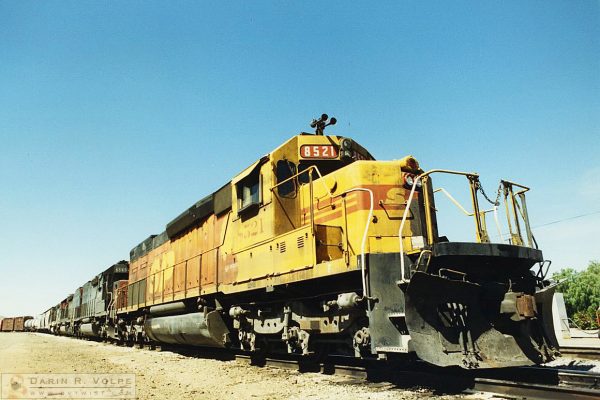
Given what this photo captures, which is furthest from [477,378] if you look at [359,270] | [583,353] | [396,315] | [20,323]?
[20,323]

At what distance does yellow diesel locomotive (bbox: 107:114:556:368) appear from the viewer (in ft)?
17.9

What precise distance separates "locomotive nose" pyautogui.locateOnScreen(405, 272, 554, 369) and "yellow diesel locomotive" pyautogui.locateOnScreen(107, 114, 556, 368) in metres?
0.01

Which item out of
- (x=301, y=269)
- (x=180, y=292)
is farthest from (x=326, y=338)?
(x=180, y=292)

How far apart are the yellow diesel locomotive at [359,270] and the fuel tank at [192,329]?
4 centimetres

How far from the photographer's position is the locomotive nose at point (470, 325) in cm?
520

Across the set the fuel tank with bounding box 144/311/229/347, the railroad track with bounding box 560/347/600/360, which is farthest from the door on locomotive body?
the railroad track with bounding box 560/347/600/360

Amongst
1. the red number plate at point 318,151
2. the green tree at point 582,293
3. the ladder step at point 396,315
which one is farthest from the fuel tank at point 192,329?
the green tree at point 582,293

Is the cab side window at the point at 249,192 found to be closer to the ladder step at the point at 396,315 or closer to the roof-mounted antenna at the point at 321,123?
the roof-mounted antenna at the point at 321,123

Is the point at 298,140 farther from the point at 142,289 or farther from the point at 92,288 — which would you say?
the point at 92,288

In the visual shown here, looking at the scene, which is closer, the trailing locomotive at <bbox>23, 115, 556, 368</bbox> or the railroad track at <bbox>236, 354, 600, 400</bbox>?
the railroad track at <bbox>236, 354, 600, 400</bbox>

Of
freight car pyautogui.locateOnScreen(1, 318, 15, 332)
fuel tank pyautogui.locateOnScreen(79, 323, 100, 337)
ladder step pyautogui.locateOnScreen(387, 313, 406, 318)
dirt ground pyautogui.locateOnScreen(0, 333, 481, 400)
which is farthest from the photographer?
freight car pyautogui.locateOnScreen(1, 318, 15, 332)

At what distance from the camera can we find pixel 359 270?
5.83 meters

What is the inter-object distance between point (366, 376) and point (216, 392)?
230cm

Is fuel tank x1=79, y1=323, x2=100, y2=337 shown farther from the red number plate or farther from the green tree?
the green tree
